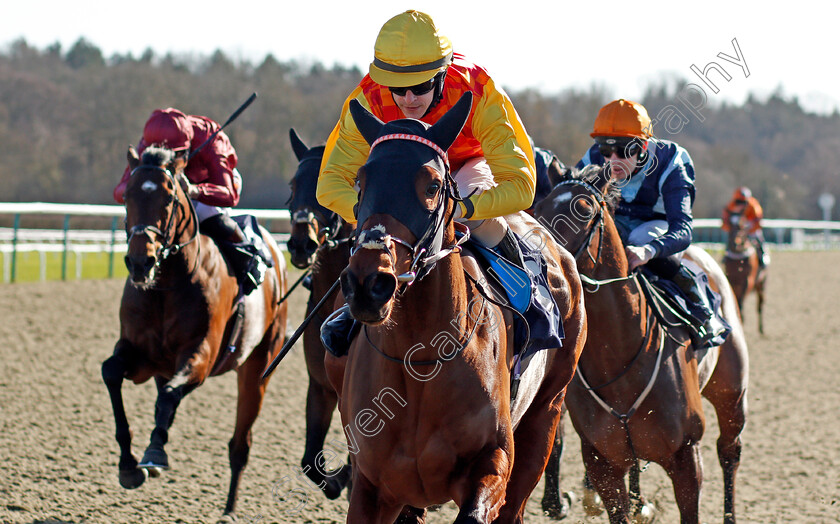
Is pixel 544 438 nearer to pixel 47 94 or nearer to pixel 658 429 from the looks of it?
pixel 658 429

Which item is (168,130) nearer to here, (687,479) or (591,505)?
(591,505)

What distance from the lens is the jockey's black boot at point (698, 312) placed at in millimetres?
4301

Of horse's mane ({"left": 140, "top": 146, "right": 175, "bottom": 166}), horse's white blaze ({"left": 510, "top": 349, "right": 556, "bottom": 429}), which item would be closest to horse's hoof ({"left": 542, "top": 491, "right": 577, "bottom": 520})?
horse's white blaze ({"left": 510, "top": 349, "right": 556, "bottom": 429})

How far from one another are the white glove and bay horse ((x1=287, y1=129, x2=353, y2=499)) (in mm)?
1582

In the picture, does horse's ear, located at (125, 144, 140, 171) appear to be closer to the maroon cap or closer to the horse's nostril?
the maroon cap

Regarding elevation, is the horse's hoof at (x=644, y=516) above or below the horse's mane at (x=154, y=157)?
below

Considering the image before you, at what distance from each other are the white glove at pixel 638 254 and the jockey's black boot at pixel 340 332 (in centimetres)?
174

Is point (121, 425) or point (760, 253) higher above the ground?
point (760, 253)

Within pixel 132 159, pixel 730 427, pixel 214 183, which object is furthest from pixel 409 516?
pixel 214 183

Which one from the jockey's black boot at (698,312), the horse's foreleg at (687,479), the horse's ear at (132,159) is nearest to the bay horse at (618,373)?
the horse's foreleg at (687,479)

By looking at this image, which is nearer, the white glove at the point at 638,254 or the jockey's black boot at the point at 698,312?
the white glove at the point at 638,254

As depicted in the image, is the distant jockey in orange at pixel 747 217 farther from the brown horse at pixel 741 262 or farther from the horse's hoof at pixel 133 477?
the horse's hoof at pixel 133 477

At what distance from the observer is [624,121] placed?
4.24 meters

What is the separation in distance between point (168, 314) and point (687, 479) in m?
2.83
